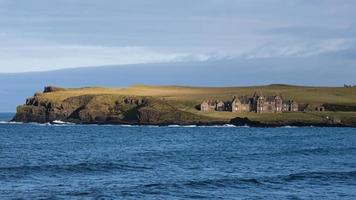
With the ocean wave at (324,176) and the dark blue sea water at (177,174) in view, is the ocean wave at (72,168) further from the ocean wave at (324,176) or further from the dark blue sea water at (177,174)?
the ocean wave at (324,176)

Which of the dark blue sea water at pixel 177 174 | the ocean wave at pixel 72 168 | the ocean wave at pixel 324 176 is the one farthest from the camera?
the ocean wave at pixel 72 168

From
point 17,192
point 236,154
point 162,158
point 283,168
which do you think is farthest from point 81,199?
point 236,154

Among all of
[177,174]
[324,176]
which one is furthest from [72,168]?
[324,176]

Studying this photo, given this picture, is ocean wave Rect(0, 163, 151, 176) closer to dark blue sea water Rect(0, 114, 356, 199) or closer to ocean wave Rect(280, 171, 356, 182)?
dark blue sea water Rect(0, 114, 356, 199)

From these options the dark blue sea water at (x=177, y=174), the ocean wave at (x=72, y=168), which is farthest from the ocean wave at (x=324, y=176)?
the ocean wave at (x=72, y=168)

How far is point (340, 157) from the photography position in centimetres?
8681

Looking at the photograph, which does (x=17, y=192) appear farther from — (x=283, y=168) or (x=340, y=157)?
(x=340, y=157)

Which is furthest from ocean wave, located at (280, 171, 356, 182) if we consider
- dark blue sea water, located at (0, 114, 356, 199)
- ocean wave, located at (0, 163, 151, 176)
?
ocean wave, located at (0, 163, 151, 176)

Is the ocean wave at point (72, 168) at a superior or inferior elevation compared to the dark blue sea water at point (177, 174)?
superior

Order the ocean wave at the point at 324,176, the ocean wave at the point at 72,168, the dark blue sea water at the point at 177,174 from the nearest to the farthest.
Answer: the dark blue sea water at the point at 177,174
the ocean wave at the point at 324,176
the ocean wave at the point at 72,168

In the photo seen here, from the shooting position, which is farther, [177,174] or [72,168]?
[72,168]

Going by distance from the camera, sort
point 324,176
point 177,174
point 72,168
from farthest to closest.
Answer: point 72,168 → point 177,174 → point 324,176

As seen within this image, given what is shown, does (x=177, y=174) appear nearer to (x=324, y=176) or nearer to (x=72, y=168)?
(x=72, y=168)

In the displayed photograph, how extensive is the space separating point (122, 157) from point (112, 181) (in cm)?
2647
